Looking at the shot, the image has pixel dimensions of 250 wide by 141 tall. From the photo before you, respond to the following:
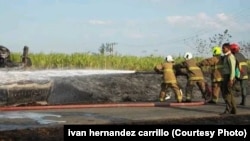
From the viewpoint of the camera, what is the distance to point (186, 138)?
297 inches

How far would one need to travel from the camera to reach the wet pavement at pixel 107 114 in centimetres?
1059

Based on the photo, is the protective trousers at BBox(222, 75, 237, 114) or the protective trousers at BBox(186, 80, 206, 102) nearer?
the protective trousers at BBox(222, 75, 237, 114)

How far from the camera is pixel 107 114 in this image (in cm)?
1220

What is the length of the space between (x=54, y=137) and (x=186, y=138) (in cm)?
230

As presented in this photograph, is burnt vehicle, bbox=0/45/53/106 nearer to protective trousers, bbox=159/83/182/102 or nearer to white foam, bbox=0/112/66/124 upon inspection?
white foam, bbox=0/112/66/124

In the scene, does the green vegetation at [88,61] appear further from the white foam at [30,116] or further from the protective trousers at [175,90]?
the white foam at [30,116]

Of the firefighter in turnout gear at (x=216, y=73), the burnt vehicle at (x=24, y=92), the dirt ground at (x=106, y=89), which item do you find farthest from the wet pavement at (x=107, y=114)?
the dirt ground at (x=106, y=89)

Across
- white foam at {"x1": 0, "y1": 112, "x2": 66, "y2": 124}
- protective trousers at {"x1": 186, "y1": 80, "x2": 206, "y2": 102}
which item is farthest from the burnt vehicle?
protective trousers at {"x1": 186, "y1": 80, "x2": 206, "y2": 102}

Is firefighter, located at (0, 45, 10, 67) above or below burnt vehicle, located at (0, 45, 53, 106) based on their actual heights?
above

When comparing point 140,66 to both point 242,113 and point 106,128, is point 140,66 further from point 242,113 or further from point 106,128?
point 106,128

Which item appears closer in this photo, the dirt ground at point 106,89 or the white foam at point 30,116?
the white foam at point 30,116

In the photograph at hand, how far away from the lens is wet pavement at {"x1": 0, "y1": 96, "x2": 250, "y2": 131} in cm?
1059

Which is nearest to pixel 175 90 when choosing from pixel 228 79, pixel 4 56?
pixel 228 79

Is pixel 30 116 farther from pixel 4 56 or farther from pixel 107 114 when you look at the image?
pixel 4 56
